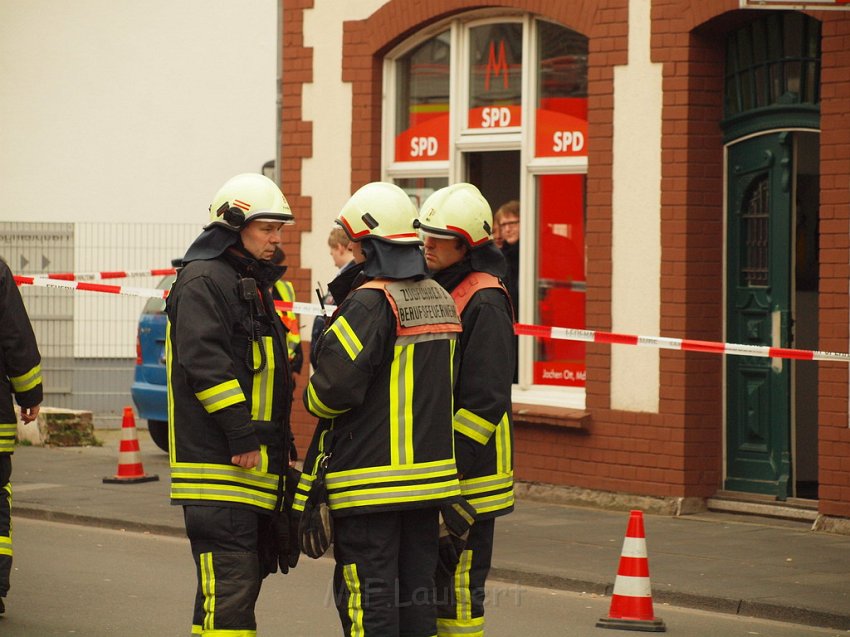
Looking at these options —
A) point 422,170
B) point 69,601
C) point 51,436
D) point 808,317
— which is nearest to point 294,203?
point 422,170

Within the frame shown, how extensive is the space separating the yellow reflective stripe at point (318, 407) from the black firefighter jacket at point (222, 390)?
300 mm

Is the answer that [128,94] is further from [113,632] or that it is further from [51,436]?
[113,632]

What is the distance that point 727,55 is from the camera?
11.9 meters

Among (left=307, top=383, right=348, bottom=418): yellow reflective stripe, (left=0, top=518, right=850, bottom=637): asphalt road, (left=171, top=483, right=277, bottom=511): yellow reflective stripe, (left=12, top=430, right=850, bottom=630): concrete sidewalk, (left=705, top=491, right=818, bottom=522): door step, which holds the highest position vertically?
(left=307, top=383, right=348, bottom=418): yellow reflective stripe

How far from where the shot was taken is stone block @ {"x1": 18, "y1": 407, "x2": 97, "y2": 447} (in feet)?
52.6

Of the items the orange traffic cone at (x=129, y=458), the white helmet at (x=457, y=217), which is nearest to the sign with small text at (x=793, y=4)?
the white helmet at (x=457, y=217)

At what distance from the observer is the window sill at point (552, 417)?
12.2 m

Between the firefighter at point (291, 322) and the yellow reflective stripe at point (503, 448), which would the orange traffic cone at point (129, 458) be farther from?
the yellow reflective stripe at point (503, 448)

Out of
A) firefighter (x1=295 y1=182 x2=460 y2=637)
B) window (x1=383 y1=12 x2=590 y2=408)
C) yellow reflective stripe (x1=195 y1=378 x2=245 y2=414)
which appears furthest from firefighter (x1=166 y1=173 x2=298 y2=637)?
window (x1=383 y1=12 x2=590 y2=408)

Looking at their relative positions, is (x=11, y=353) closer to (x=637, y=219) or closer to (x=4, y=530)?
(x=4, y=530)

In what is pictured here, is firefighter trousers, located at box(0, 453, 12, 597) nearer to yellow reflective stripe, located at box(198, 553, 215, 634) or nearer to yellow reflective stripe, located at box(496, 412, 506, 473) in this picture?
yellow reflective stripe, located at box(198, 553, 215, 634)

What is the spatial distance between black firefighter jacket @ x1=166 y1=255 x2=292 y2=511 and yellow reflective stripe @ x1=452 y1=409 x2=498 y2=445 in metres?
0.67

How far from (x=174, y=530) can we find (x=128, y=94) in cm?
1466

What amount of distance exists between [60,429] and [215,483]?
406 inches
